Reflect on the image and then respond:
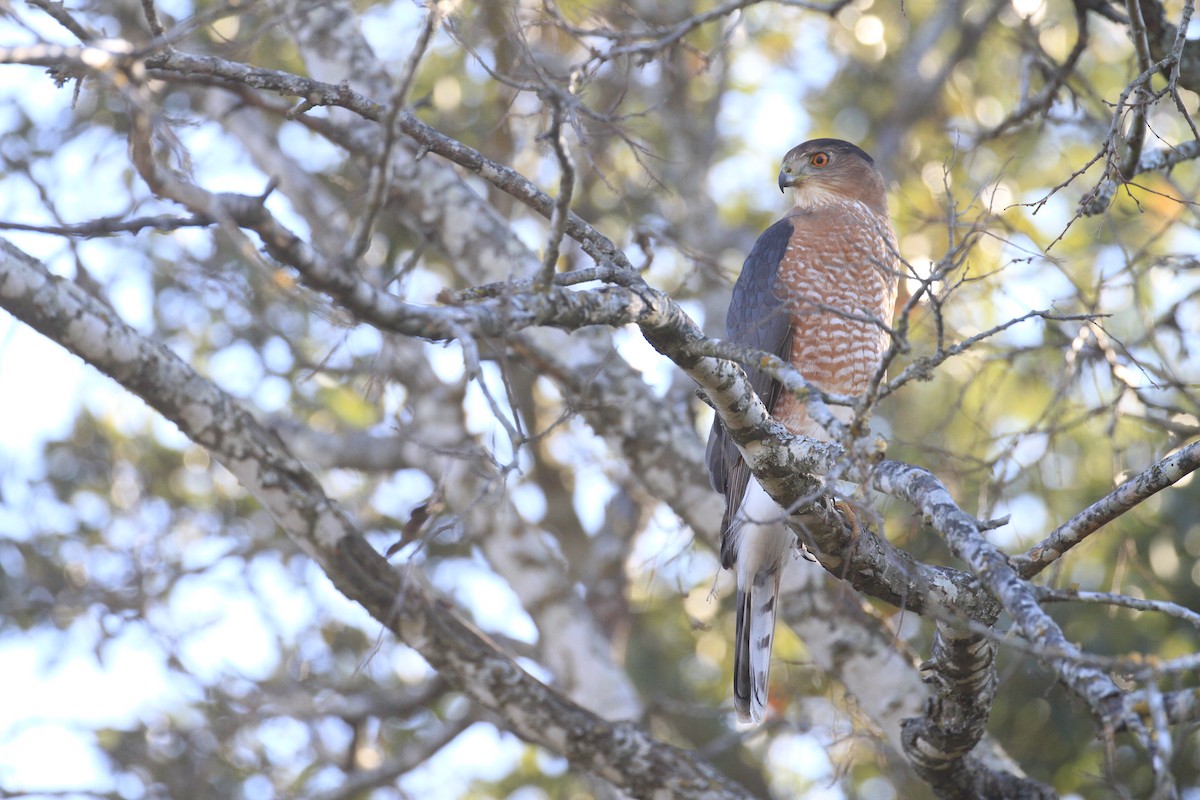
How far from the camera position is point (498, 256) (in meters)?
5.94

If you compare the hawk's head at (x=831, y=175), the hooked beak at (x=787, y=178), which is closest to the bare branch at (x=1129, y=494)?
the hawk's head at (x=831, y=175)

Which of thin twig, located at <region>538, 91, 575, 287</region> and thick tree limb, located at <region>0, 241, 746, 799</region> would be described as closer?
thin twig, located at <region>538, 91, 575, 287</region>

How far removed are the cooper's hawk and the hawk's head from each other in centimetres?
36

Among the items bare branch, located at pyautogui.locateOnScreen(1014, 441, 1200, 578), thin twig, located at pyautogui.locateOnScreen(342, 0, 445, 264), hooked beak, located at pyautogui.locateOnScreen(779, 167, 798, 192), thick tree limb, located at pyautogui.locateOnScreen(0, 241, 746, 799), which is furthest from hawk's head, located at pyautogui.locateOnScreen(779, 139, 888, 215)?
thin twig, located at pyautogui.locateOnScreen(342, 0, 445, 264)

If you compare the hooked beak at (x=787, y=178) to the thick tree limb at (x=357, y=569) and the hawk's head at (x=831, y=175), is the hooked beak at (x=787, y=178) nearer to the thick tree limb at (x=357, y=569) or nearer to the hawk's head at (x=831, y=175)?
the hawk's head at (x=831, y=175)

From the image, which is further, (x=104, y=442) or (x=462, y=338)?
(x=104, y=442)

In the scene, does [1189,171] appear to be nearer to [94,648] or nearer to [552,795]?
[552,795]

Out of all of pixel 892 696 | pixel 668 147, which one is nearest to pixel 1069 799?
pixel 892 696

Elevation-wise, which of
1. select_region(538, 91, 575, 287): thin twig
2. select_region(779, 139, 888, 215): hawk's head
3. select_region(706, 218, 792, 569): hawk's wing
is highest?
select_region(779, 139, 888, 215): hawk's head

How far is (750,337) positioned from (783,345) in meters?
0.18

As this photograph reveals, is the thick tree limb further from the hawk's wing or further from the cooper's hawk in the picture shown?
the hawk's wing

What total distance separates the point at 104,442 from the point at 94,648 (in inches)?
71.8

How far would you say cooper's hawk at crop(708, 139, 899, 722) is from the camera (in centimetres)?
493

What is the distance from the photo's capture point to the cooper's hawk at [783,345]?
4.93 m
